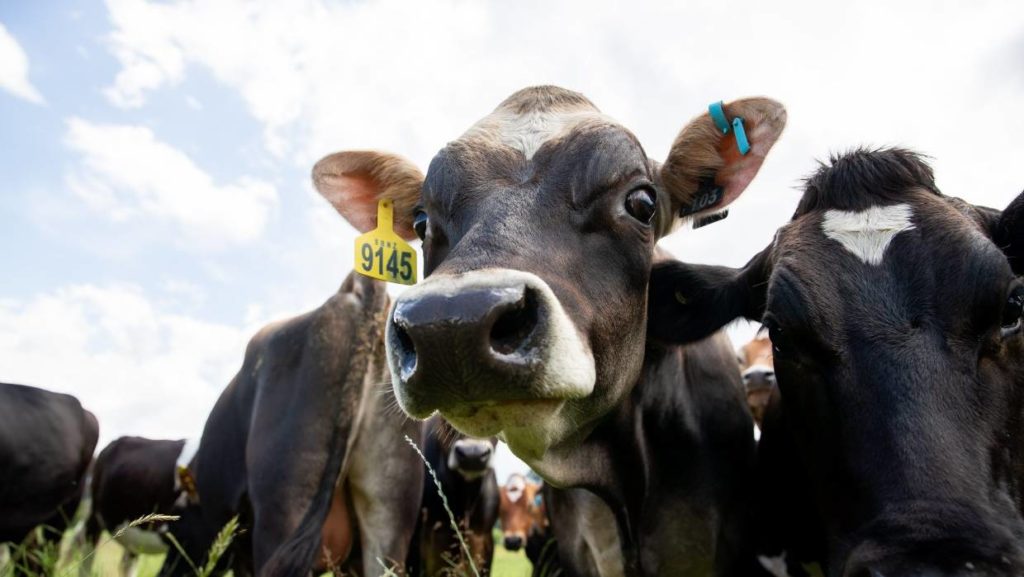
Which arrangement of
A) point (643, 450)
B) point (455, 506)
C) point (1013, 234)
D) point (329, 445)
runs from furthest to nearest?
point (455, 506)
point (329, 445)
point (643, 450)
point (1013, 234)

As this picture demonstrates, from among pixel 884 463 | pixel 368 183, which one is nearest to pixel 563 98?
pixel 368 183

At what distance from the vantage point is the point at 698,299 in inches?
164

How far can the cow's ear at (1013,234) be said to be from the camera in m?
3.55

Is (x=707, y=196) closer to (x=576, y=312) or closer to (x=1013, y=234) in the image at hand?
(x=1013, y=234)

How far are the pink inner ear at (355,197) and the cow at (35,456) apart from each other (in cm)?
416

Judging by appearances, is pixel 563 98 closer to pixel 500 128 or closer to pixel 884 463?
pixel 500 128

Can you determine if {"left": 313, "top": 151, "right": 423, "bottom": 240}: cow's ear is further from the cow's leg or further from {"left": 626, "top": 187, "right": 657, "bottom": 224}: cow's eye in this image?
{"left": 626, "top": 187, "right": 657, "bottom": 224}: cow's eye

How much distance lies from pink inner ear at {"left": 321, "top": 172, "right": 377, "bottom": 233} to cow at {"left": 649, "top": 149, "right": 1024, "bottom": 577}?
98.2 inches

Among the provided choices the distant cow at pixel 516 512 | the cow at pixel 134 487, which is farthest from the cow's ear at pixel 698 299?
the distant cow at pixel 516 512

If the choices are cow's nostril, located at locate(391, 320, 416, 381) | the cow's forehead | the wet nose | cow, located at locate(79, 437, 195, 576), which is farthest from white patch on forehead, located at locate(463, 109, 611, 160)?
the wet nose

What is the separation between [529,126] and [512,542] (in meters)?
15.1

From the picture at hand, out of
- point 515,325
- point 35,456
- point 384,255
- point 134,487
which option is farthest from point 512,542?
point 515,325

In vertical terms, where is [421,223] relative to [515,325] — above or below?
above

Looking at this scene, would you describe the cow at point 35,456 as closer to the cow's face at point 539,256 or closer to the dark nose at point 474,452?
the dark nose at point 474,452
